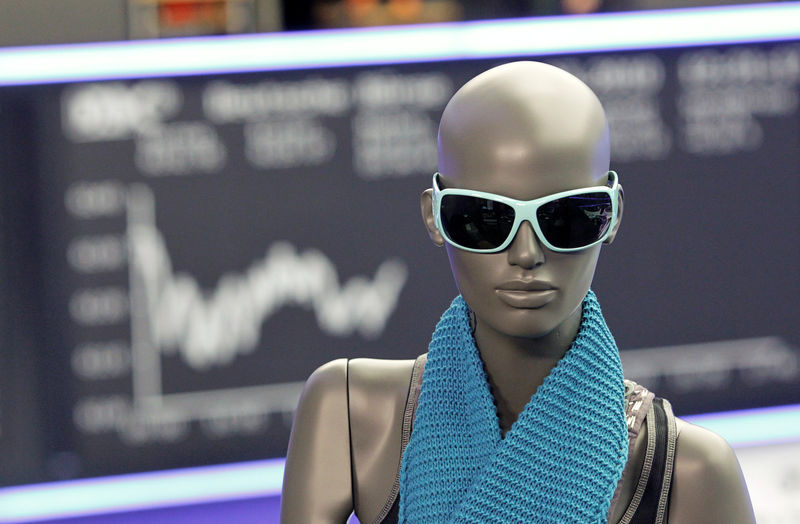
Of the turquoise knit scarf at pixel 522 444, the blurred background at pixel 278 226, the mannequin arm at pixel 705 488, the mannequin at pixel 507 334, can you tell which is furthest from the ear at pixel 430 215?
the blurred background at pixel 278 226

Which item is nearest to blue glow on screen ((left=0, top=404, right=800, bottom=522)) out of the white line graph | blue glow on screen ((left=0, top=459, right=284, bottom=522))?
blue glow on screen ((left=0, top=459, right=284, bottom=522))

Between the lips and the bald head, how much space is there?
0.33 feet

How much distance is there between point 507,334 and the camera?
1.10m

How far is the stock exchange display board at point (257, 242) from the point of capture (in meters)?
2.31

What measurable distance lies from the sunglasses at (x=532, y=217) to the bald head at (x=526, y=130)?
20 mm

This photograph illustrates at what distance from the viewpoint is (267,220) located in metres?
2.40

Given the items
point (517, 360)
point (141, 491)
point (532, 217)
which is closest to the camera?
point (532, 217)

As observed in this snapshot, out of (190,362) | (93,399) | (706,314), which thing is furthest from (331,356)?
(706,314)

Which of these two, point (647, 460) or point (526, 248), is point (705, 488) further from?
point (526, 248)

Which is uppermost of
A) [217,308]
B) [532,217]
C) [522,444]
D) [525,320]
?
[532,217]

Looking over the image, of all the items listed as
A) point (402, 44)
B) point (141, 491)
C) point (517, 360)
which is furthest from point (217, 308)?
point (517, 360)

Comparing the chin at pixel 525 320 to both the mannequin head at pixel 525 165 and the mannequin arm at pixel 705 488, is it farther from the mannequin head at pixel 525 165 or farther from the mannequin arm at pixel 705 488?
the mannequin arm at pixel 705 488

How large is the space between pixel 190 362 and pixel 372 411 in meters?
1.26

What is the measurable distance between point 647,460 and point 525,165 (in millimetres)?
333
